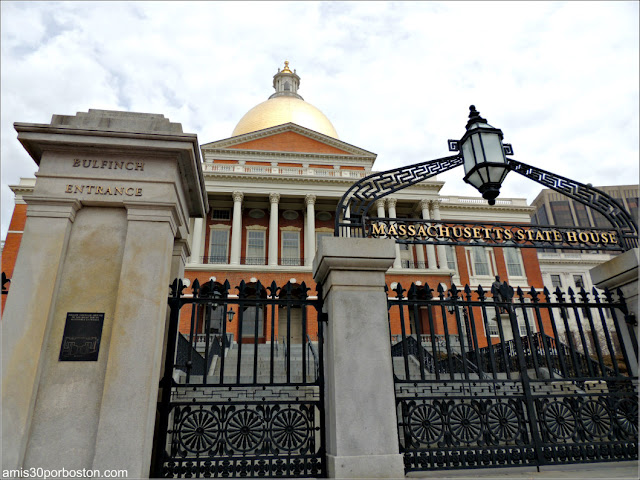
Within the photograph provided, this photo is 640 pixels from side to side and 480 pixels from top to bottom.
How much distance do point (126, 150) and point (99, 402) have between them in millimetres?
2616

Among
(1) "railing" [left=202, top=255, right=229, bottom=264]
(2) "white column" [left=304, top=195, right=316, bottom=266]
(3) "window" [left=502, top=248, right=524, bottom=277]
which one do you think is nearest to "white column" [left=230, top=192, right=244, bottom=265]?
(1) "railing" [left=202, top=255, right=229, bottom=264]

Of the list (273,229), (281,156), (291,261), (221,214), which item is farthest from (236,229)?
(281,156)

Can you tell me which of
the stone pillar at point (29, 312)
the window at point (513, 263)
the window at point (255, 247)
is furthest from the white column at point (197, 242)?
the stone pillar at point (29, 312)

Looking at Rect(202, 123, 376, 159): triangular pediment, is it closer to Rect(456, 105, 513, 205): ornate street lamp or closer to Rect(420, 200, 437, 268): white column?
Rect(420, 200, 437, 268): white column

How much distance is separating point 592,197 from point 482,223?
1.94 m

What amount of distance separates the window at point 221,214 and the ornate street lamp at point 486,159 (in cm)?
3283

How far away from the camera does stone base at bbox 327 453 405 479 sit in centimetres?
397

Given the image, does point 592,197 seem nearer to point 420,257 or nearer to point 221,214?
point 420,257

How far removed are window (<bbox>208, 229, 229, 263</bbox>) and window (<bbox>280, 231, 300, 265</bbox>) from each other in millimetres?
4777

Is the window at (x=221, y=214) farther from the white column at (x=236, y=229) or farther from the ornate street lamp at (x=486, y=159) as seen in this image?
the ornate street lamp at (x=486, y=159)

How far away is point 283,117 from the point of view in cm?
4544

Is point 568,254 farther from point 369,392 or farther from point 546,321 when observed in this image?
point 369,392

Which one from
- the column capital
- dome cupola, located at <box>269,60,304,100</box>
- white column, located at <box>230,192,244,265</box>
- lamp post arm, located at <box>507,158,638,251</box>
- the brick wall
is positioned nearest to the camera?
lamp post arm, located at <box>507,158,638,251</box>

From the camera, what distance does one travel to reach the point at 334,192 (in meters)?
35.8
